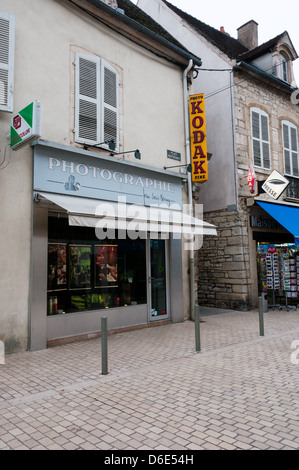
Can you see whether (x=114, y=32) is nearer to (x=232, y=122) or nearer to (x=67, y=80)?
(x=67, y=80)

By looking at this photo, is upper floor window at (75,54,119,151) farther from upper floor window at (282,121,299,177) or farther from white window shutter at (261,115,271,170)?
upper floor window at (282,121,299,177)

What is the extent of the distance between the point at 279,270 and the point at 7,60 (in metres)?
9.37

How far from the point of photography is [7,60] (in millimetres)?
6148

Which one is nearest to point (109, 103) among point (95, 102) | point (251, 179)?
point (95, 102)

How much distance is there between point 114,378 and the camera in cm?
484

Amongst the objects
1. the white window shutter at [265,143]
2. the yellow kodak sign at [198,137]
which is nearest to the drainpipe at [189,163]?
the yellow kodak sign at [198,137]

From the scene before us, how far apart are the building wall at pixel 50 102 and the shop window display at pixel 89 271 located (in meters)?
0.75

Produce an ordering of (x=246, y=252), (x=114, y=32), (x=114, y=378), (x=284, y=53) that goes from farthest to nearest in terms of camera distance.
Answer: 1. (x=284, y=53)
2. (x=246, y=252)
3. (x=114, y=32)
4. (x=114, y=378)

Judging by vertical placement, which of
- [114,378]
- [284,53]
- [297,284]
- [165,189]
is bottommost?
[114,378]

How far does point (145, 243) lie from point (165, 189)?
1.50m

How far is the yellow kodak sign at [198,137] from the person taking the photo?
374 inches

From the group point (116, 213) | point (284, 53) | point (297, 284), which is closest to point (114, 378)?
point (116, 213)

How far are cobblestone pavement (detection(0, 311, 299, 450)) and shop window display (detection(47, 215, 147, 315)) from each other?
39.7 inches

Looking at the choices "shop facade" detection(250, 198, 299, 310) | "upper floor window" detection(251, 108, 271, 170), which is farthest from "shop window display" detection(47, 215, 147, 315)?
"upper floor window" detection(251, 108, 271, 170)
